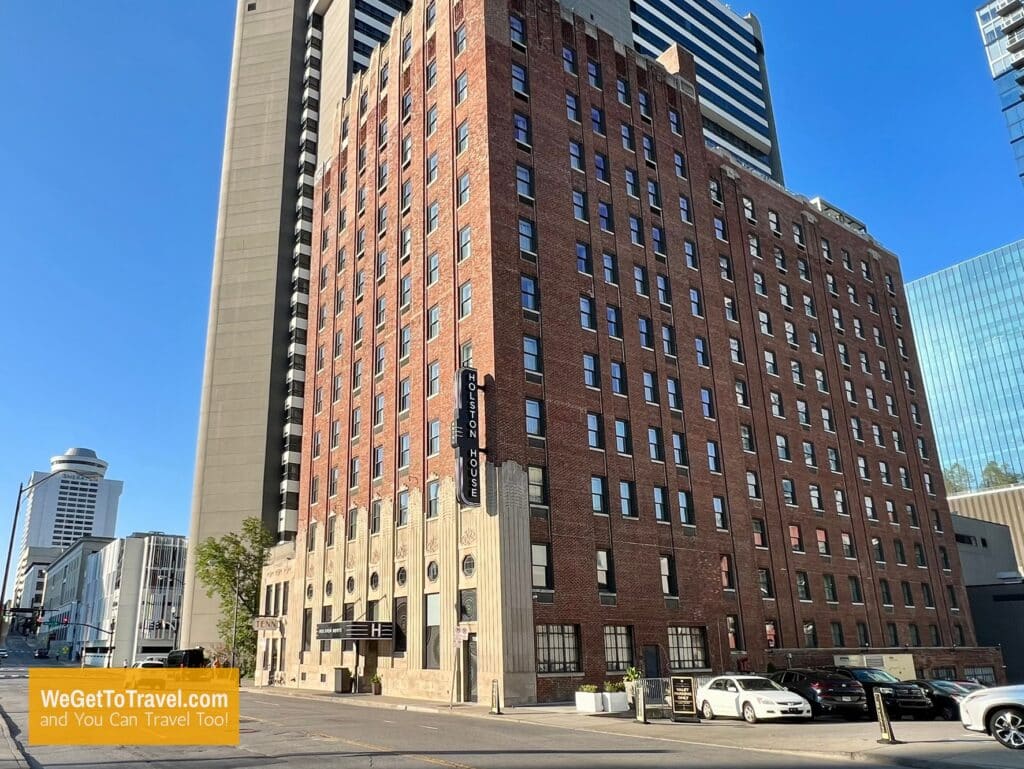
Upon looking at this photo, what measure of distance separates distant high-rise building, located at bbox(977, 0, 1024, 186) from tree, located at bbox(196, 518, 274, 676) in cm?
13291

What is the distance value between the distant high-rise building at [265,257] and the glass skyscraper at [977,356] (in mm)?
128242

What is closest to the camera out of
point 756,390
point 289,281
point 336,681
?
point 336,681

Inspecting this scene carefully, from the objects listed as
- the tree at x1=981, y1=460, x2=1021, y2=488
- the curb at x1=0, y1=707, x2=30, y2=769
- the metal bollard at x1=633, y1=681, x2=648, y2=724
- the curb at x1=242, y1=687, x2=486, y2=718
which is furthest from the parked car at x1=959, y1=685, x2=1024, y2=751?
the tree at x1=981, y1=460, x2=1021, y2=488

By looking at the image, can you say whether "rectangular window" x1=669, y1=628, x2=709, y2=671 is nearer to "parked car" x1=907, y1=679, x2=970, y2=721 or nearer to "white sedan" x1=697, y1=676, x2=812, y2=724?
"white sedan" x1=697, y1=676, x2=812, y2=724

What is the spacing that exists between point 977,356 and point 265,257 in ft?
462

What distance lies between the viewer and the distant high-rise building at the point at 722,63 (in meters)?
109

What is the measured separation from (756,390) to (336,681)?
103 ft

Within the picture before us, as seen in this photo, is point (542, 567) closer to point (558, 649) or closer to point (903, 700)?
point (558, 649)

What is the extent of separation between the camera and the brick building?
1460 inches

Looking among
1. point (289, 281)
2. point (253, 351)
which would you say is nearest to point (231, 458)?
point (253, 351)

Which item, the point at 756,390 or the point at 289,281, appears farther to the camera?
the point at 289,281

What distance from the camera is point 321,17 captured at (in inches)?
4094

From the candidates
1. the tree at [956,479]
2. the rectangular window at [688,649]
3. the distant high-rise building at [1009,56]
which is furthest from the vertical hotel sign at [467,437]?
the distant high-rise building at [1009,56]

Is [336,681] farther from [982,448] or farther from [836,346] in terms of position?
[982,448]
